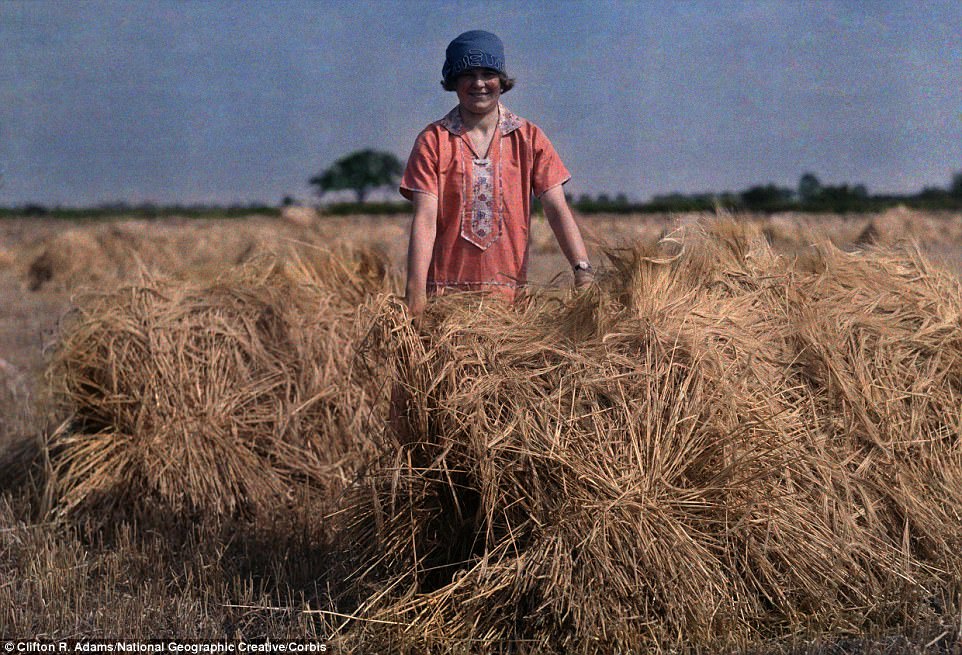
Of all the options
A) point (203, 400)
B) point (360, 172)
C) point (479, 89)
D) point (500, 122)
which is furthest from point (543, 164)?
point (360, 172)

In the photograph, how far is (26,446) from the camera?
5801mm

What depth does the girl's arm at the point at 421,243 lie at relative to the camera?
390 centimetres

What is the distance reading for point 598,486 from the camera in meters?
3.18

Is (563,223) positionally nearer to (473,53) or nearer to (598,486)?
(473,53)

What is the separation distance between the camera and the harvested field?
125 inches

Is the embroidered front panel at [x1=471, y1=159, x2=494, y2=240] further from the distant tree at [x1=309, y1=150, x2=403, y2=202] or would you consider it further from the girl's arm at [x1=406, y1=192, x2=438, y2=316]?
the distant tree at [x1=309, y1=150, x2=403, y2=202]

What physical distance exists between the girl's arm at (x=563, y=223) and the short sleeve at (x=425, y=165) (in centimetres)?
50

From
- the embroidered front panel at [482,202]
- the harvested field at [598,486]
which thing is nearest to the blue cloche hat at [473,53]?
the embroidered front panel at [482,202]

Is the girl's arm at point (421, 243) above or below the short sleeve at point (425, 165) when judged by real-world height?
below

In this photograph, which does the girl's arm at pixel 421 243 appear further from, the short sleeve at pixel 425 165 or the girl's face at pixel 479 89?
the girl's face at pixel 479 89

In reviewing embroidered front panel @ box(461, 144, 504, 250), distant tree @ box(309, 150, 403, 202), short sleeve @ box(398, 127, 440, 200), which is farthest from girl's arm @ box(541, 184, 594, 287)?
distant tree @ box(309, 150, 403, 202)

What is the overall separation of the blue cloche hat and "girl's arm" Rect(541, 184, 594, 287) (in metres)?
0.56

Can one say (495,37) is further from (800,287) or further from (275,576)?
(275,576)

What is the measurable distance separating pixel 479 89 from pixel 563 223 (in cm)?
67
